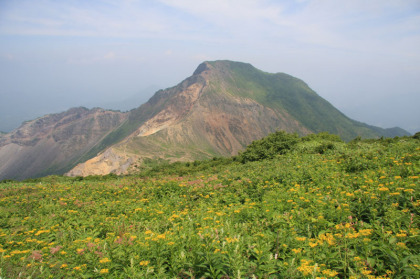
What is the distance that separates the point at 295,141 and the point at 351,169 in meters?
15.0

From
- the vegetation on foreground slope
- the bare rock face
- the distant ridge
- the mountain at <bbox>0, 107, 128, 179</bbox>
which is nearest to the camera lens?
the vegetation on foreground slope

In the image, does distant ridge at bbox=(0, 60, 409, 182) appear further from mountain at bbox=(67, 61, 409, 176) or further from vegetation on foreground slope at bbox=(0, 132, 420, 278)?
vegetation on foreground slope at bbox=(0, 132, 420, 278)

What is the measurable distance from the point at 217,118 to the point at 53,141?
338ft

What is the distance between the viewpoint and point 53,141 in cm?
14000

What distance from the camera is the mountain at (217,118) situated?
6612 centimetres

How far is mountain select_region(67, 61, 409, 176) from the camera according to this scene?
66.1 meters

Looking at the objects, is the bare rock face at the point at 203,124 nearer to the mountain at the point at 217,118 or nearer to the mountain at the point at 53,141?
the mountain at the point at 217,118

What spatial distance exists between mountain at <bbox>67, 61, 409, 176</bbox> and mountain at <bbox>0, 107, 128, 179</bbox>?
1693 cm

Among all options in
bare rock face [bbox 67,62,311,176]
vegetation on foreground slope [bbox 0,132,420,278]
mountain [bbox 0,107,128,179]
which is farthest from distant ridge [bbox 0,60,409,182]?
vegetation on foreground slope [bbox 0,132,420,278]

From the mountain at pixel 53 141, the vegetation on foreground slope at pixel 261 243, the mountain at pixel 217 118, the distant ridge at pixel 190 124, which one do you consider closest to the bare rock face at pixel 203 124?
the mountain at pixel 217 118

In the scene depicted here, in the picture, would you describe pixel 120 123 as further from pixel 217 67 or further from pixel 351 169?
pixel 351 169

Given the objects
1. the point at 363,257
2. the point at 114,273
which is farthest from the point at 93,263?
the point at 363,257

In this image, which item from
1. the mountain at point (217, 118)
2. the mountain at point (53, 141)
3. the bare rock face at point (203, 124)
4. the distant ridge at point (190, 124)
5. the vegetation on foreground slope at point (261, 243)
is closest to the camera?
the vegetation on foreground slope at point (261, 243)

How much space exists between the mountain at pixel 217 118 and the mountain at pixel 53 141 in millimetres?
16929
